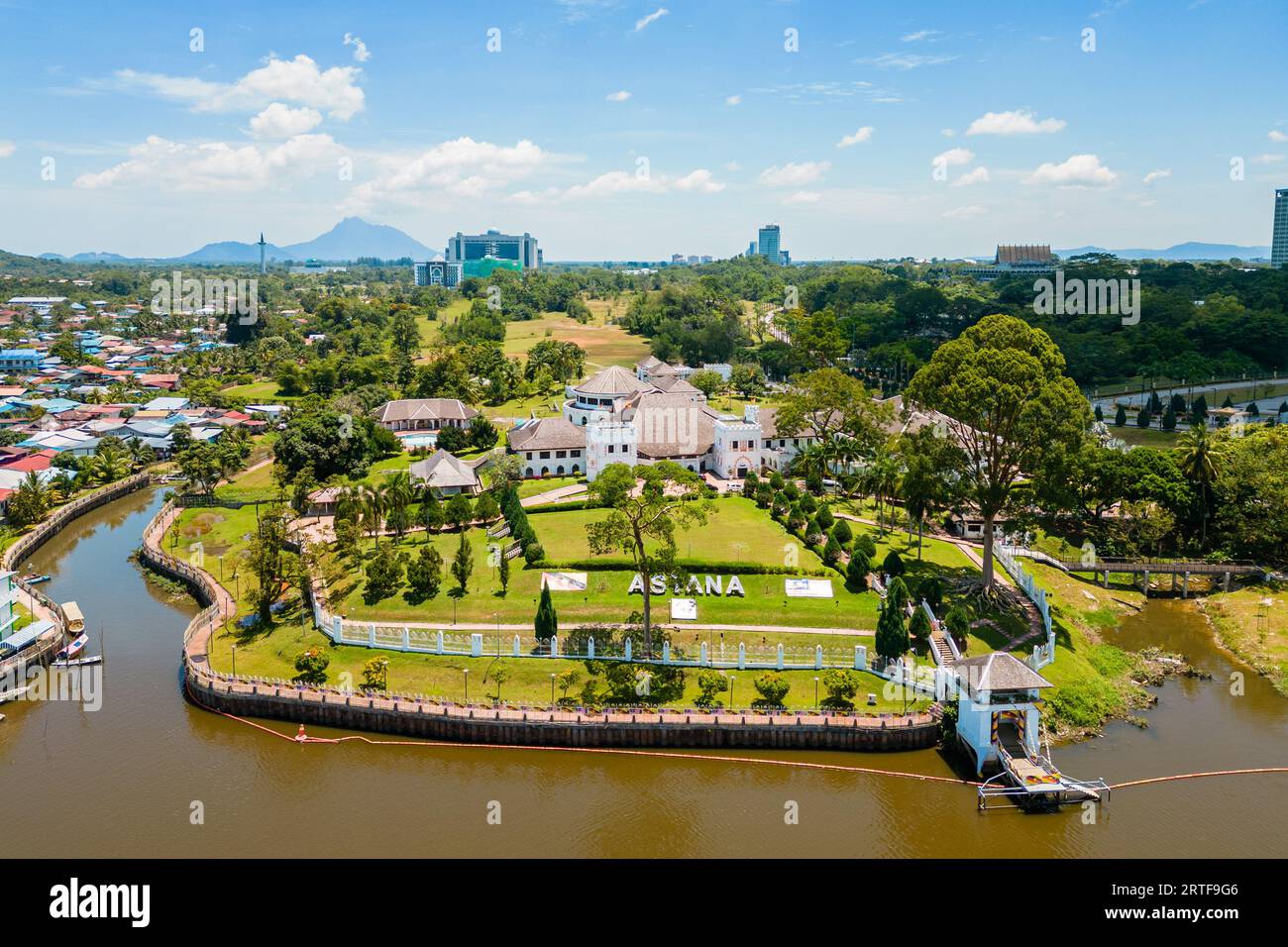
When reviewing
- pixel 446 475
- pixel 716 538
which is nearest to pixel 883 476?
pixel 716 538

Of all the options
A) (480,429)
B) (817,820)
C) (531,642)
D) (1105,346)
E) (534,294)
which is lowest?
(817,820)

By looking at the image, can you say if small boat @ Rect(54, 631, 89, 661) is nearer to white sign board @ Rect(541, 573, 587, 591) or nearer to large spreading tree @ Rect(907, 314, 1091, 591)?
white sign board @ Rect(541, 573, 587, 591)

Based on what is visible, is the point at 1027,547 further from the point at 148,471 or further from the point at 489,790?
the point at 148,471

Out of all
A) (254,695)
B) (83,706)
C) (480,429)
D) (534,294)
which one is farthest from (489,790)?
(534,294)

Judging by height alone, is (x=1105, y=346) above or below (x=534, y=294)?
below

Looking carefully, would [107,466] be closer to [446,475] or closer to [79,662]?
[446,475]

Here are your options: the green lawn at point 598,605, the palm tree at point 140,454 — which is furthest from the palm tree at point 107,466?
the green lawn at point 598,605

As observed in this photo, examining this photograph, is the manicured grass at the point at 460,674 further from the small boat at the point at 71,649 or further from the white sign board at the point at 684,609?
the small boat at the point at 71,649
